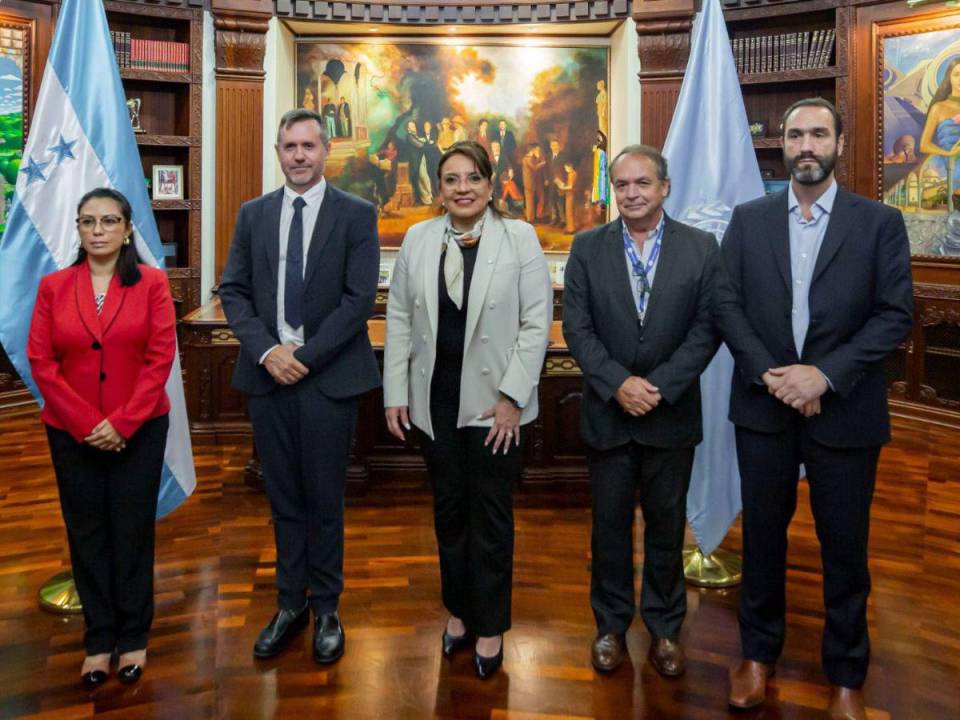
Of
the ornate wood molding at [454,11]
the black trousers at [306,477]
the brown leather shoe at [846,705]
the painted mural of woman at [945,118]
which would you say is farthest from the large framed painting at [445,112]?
the brown leather shoe at [846,705]

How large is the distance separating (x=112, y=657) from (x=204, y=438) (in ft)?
10.3

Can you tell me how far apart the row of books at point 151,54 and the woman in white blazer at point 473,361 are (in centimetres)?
537

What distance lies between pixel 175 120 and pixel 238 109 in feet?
2.22

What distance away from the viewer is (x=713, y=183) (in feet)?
11.1

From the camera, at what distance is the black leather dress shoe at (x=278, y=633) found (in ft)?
9.09

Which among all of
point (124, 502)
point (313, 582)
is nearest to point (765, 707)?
point (313, 582)

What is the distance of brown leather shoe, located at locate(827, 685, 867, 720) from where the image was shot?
238cm

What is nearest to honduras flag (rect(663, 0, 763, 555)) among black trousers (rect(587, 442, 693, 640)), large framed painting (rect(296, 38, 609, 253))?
black trousers (rect(587, 442, 693, 640))

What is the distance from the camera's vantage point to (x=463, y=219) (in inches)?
101

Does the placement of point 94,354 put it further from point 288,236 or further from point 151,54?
point 151,54

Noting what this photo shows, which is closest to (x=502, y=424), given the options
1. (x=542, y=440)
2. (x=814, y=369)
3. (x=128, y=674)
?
(x=814, y=369)

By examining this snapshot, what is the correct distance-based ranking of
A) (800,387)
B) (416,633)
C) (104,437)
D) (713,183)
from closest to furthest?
(800,387) < (104,437) < (416,633) < (713,183)

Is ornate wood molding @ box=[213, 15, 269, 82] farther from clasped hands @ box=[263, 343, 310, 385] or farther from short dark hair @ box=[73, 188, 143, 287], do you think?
clasped hands @ box=[263, 343, 310, 385]

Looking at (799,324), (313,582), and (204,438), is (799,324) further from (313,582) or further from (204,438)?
(204,438)
